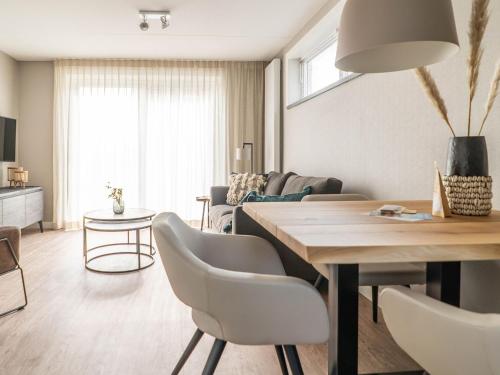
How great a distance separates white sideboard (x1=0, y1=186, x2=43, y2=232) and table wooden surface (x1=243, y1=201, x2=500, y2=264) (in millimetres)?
4150

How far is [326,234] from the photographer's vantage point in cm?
98

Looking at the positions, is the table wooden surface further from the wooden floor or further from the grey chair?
the wooden floor

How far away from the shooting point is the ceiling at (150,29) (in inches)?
150

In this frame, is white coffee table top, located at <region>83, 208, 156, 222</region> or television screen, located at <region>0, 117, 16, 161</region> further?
television screen, located at <region>0, 117, 16, 161</region>

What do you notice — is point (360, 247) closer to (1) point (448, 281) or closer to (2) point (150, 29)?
(1) point (448, 281)

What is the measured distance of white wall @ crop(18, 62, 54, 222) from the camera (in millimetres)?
5766

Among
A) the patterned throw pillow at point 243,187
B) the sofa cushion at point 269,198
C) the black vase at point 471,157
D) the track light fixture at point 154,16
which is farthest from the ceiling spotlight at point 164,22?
the black vase at point 471,157

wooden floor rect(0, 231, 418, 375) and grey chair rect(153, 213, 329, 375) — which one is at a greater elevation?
grey chair rect(153, 213, 329, 375)

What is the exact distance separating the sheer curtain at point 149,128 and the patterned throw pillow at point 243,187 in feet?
4.17

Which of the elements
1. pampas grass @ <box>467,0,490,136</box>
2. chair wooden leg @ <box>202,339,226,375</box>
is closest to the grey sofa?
chair wooden leg @ <box>202,339,226,375</box>

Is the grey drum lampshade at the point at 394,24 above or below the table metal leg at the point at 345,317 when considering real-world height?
above

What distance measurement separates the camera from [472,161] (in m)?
1.40

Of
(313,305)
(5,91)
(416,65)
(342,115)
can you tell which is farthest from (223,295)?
(5,91)

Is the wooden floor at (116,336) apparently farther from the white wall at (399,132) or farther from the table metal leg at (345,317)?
the table metal leg at (345,317)
